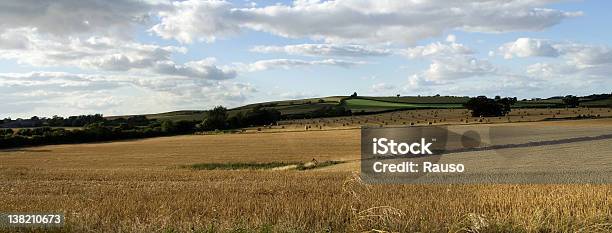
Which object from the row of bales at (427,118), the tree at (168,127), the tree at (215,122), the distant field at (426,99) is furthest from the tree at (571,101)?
the tree at (168,127)

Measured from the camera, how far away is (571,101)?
8894 centimetres

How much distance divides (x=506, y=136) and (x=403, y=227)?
159 ft

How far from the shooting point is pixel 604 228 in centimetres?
802

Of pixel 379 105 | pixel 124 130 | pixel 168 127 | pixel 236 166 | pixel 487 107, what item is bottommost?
pixel 236 166

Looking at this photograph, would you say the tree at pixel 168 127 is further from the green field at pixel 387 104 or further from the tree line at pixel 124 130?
the green field at pixel 387 104

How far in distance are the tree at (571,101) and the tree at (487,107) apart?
1393 cm

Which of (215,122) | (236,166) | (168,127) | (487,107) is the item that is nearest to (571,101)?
(487,107)

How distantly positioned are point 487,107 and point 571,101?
19051 mm

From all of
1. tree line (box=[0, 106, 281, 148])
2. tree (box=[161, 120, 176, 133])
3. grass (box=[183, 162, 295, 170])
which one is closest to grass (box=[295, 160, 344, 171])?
grass (box=[183, 162, 295, 170])

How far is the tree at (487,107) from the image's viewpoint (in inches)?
3086

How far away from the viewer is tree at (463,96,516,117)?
78375 mm

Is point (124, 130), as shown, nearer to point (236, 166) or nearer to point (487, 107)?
point (236, 166)

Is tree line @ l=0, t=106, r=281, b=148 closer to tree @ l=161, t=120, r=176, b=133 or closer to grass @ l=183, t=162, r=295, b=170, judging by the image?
tree @ l=161, t=120, r=176, b=133

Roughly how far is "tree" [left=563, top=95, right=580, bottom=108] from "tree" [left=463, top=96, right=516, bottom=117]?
1393 centimetres
